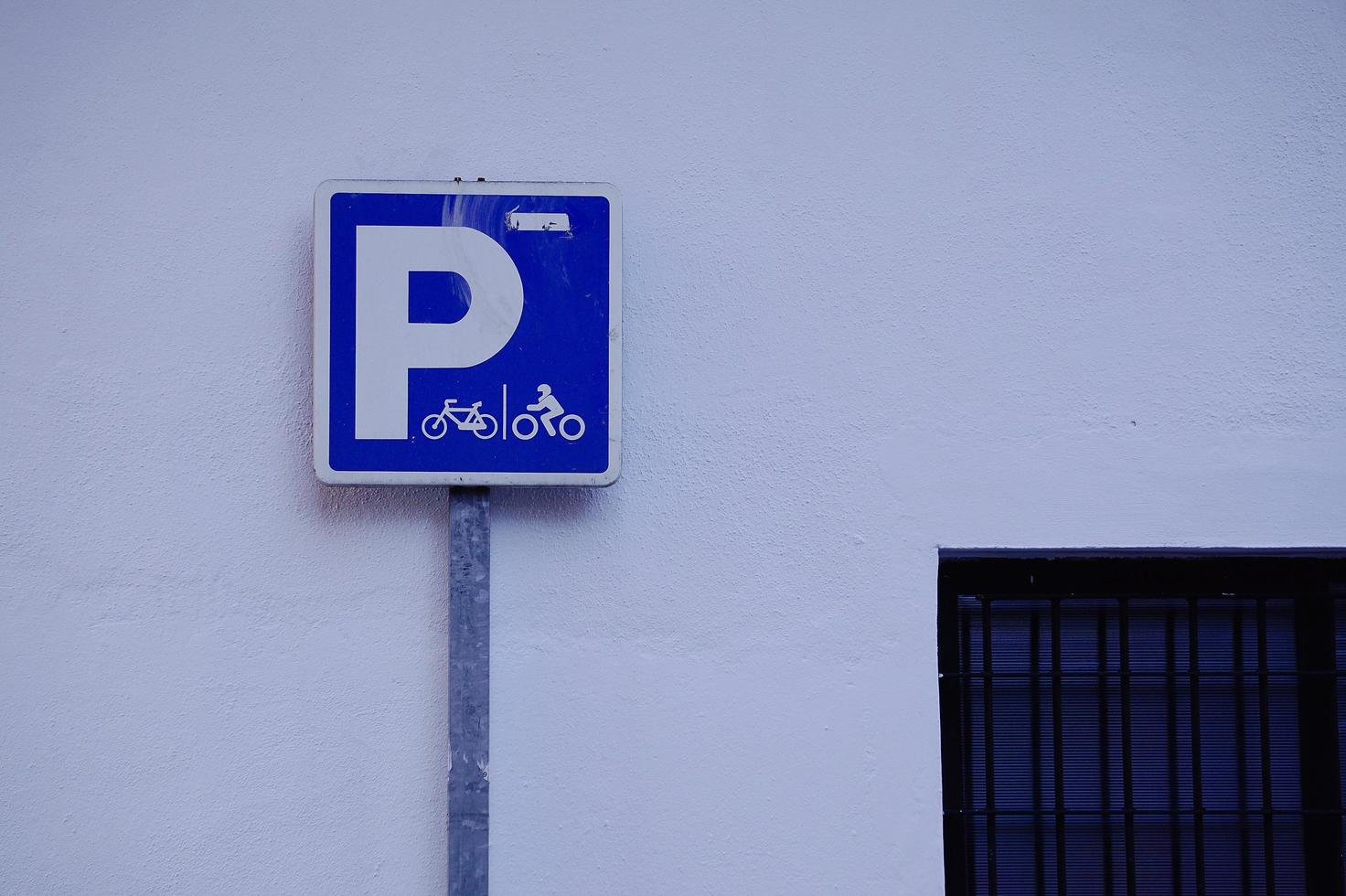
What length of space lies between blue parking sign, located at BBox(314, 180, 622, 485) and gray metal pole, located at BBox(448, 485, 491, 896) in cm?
10

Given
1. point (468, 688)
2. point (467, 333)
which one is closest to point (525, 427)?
point (467, 333)

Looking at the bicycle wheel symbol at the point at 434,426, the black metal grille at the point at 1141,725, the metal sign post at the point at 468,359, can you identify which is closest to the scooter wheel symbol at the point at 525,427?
the metal sign post at the point at 468,359

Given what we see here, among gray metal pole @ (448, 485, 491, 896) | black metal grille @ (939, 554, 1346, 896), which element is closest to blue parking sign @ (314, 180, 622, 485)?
gray metal pole @ (448, 485, 491, 896)

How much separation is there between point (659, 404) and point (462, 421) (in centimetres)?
40

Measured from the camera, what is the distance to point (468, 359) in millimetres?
1728

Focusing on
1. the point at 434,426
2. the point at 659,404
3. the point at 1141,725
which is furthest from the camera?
the point at 1141,725

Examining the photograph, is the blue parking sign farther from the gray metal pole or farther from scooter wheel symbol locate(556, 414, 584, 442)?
the gray metal pole

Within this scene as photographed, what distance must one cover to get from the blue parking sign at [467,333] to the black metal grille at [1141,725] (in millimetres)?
906

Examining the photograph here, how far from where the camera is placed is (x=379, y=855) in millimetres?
1764

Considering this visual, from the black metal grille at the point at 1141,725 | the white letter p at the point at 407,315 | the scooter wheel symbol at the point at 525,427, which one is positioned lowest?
the black metal grille at the point at 1141,725

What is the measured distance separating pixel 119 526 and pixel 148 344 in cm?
37

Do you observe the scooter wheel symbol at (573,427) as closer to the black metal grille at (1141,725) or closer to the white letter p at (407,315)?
the white letter p at (407,315)

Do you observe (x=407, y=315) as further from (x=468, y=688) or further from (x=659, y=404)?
(x=468, y=688)

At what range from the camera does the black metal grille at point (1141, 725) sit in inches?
76.4
